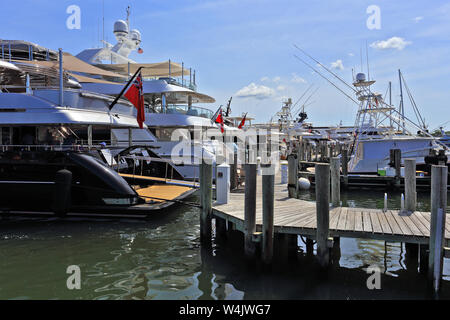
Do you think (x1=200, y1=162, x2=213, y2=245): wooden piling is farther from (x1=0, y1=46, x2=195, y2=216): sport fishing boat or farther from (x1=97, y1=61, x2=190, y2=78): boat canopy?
(x1=97, y1=61, x2=190, y2=78): boat canopy

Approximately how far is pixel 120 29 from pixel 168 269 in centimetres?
2989

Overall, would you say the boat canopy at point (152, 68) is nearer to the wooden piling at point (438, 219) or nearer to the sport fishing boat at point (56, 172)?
the sport fishing boat at point (56, 172)

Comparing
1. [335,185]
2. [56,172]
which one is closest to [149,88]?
[56,172]

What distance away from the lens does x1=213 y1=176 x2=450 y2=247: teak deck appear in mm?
6852

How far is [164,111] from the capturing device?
935 inches

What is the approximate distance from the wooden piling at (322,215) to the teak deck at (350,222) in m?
0.34

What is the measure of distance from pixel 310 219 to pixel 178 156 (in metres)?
12.2

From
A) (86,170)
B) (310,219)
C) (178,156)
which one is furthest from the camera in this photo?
(178,156)

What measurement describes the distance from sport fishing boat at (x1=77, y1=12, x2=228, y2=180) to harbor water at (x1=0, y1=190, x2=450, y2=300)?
19.4 ft

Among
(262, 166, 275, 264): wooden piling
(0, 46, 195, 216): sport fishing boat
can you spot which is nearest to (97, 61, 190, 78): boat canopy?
(0, 46, 195, 216): sport fishing boat

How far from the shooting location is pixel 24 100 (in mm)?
13188
